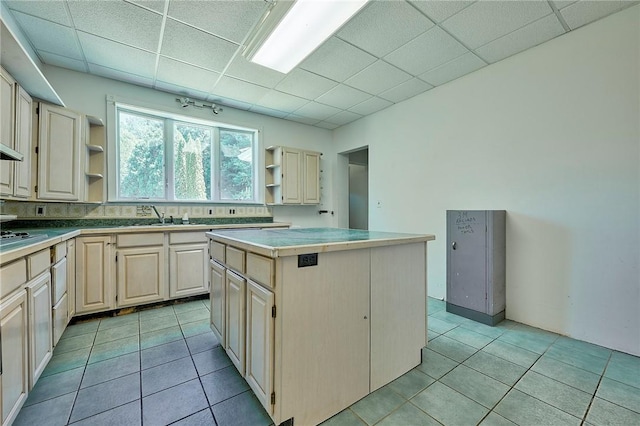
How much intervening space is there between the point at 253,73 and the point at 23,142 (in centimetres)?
222

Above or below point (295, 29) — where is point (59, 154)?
below

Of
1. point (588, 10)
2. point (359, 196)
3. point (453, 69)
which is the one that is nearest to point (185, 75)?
point (453, 69)

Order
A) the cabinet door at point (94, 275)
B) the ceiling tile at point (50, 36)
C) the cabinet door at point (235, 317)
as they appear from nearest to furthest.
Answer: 1. the cabinet door at point (235, 317)
2. the ceiling tile at point (50, 36)
3. the cabinet door at point (94, 275)

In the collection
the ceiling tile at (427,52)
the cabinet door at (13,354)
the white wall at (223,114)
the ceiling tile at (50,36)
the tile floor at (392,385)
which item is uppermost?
the ceiling tile at (427,52)

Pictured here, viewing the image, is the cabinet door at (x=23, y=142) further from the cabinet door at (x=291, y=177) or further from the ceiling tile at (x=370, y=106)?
the ceiling tile at (x=370, y=106)

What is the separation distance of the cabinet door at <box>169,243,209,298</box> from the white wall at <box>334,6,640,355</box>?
9.93 ft

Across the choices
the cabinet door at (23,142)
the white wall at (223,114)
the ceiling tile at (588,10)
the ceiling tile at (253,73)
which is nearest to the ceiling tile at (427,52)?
the ceiling tile at (588,10)

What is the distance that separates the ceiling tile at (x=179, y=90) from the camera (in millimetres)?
3414

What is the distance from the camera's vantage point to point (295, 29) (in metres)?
2.23

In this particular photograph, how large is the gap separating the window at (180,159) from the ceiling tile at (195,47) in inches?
46.9

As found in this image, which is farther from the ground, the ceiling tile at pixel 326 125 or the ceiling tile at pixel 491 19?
the ceiling tile at pixel 326 125

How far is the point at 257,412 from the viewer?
148 centimetres

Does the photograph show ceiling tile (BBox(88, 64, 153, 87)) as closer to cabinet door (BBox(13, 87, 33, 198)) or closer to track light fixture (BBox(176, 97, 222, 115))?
track light fixture (BBox(176, 97, 222, 115))

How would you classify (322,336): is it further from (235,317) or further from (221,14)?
(221,14)
